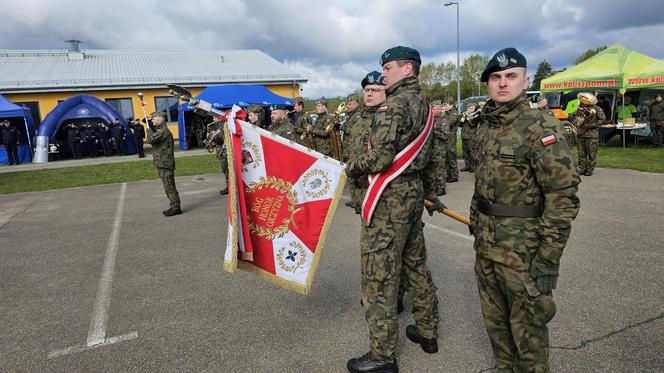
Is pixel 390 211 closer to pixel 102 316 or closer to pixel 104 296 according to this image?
pixel 102 316

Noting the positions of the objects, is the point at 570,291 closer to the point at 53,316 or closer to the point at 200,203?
the point at 53,316

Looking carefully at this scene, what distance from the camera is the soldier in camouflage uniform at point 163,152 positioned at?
7.80 meters

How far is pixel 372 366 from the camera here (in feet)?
9.34

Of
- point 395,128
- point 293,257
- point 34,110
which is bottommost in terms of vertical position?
point 293,257

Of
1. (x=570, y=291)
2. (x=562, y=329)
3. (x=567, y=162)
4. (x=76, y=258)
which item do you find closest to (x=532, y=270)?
(x=567, y=162)

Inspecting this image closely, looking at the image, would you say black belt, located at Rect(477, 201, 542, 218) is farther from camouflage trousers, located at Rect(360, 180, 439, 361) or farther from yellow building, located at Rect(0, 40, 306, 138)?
yellow building, located at Rect(0, 40, 306, 138)

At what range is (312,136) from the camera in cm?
1038

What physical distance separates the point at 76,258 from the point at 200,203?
139 inches

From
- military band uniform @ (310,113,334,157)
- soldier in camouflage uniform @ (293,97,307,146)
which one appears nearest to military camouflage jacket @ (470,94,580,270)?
military band uniform @ (310,113,334,157)

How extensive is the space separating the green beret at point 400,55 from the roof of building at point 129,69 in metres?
27.5

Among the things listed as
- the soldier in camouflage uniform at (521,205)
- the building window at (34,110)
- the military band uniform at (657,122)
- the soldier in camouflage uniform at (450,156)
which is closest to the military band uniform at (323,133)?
the soldier in camouflage uniform at (450,156)

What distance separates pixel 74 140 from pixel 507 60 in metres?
23.0

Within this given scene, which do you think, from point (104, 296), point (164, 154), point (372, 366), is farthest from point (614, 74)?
point (104, 296)

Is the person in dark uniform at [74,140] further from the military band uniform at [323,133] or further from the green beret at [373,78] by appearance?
the green beret at [373,78]
